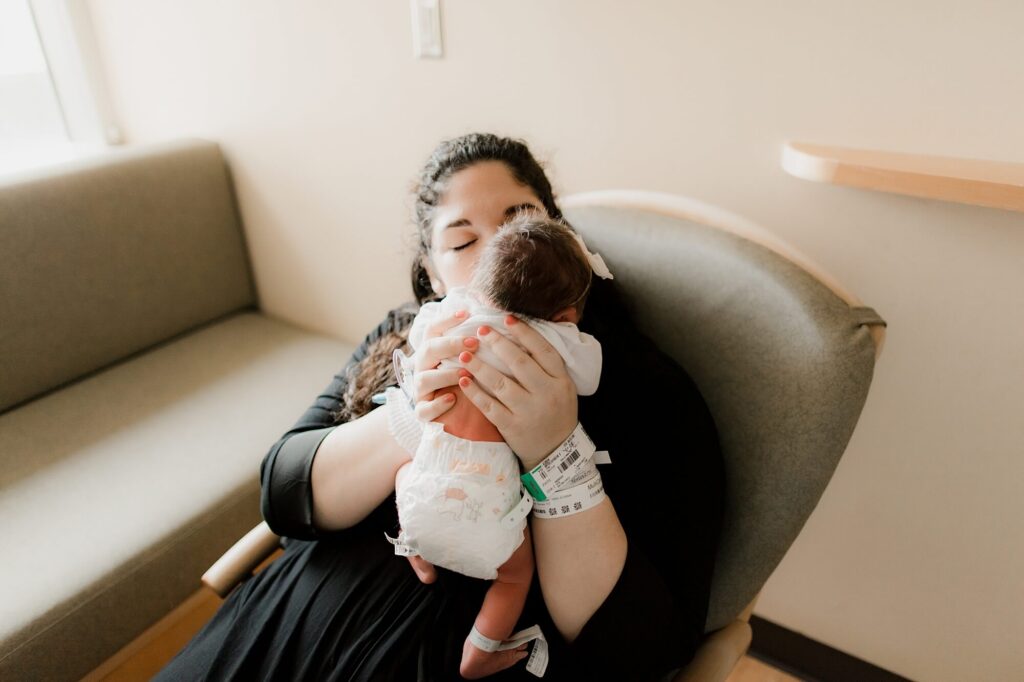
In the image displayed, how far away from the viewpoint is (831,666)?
142 cm

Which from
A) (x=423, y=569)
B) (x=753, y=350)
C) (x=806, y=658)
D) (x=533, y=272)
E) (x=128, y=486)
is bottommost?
(x=806, y=658)

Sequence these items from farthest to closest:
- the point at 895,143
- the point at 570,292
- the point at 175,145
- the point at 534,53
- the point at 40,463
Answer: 1. the point at 175,145
2. the point at 40,463
3. the point at 534,53
4. the point at 895,143
5. the point at 570,292

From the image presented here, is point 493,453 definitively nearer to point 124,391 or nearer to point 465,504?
point 465,504

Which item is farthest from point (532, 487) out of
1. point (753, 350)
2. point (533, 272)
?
point (753, 350)

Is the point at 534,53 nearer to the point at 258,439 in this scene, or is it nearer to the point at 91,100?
the point at 258,439

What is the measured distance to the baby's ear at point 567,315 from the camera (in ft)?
2.35

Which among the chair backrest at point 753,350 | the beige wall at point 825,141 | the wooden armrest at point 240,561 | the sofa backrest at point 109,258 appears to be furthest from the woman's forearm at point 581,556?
the sofa backrest at point 109,258

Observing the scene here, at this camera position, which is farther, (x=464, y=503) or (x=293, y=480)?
(x=293, y=480)

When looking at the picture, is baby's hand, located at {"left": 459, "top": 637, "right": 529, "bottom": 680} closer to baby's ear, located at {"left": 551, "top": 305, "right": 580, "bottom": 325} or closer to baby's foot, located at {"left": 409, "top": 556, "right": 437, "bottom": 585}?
baby's foot, located at {"left": 409, "top": 556, "right": 437, "bottom": 585}

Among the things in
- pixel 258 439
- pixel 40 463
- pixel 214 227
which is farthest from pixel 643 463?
pixel 214 227

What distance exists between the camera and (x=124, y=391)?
162 cm

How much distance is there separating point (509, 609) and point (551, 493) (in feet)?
0.50

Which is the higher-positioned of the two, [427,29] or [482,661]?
[427,29]

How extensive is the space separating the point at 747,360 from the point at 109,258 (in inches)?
64.2
